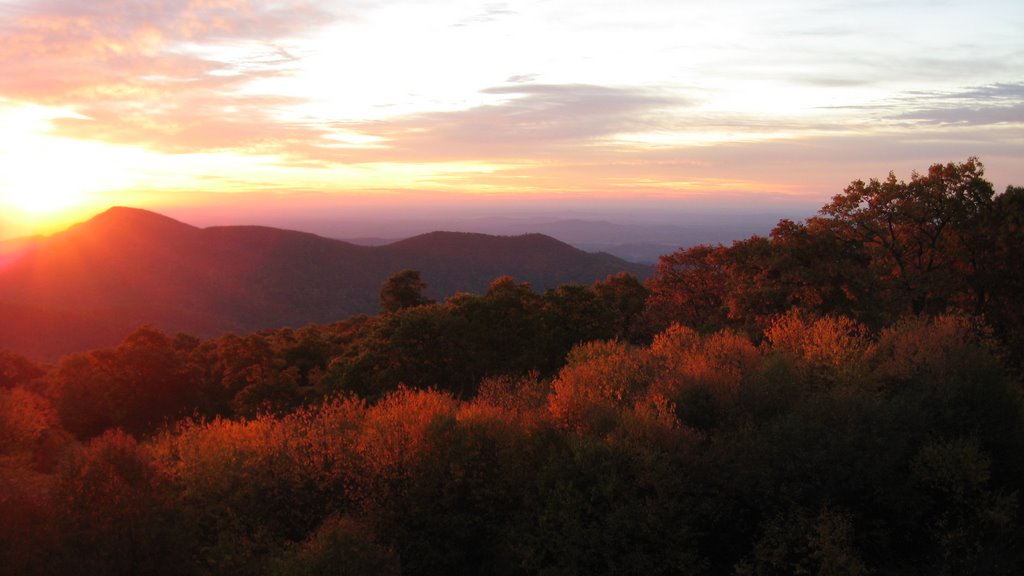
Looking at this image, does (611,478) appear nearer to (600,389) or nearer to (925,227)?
(600,389)

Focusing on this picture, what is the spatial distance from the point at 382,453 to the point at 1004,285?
96.9ft

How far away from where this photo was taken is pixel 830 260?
2922cm

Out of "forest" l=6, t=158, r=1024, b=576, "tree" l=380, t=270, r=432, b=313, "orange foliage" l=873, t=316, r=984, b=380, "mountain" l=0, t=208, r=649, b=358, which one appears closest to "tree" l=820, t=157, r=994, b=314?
"forest" l=6, t=158, r=1024, b=576

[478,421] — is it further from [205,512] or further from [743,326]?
[743,326]

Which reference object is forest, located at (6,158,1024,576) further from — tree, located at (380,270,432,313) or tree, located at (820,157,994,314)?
tree, located at (380,270,432,313)

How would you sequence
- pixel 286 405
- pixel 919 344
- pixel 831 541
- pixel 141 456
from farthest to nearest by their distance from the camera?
pixel 286 405 < pixel 919 344 < pixel 141 456 < pixel 831 541

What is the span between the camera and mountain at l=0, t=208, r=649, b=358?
10412 cm

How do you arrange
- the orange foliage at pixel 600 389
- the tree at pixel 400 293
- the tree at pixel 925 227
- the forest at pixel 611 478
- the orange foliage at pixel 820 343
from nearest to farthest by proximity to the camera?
the forest at pixel 611 478, the orange foliage at pixel 600 389, the orange foliage at pixel 820 343, the tree at pixel 925 227, the tree at pixel 400 293

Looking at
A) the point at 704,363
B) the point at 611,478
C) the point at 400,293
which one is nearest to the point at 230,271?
the point at 400,293

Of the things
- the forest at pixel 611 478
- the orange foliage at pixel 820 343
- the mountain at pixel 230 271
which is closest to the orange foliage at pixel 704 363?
the forest at pixel 611 478

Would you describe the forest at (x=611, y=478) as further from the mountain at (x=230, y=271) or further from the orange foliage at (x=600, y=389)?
the mountain at (x=230, y=271)

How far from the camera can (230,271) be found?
132375 mm

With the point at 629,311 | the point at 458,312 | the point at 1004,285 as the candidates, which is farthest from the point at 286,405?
the point at 1004,285

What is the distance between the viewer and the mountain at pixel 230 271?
104125mm
